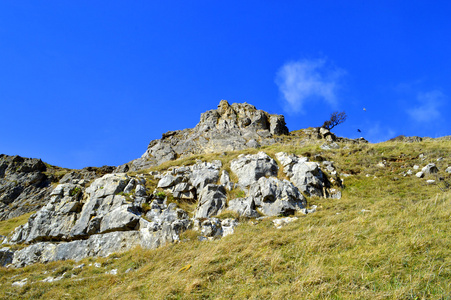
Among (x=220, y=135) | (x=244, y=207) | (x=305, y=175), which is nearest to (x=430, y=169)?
(x=305, y=175)

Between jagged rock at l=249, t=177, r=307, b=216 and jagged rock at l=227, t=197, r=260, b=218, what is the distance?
362 millimetres

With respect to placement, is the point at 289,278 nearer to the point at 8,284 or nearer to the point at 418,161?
the point at 8,284

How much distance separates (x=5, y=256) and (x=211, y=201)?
11627 millimetres

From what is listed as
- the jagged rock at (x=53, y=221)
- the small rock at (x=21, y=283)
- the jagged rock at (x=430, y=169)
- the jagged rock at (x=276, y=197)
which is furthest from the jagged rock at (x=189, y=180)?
the jagged rock at (x=430, y=169)

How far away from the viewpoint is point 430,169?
16.4 meters

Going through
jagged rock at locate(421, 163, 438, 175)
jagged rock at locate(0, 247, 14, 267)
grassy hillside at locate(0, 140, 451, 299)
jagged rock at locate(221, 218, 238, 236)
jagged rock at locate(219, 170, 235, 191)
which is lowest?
jagged rock at locate(0, 247, 14, 267)

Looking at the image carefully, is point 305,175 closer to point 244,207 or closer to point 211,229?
point 244,207

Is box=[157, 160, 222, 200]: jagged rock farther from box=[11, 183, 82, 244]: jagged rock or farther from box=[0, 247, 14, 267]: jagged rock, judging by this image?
box=[0, 247, 14, 267]: jagged rock

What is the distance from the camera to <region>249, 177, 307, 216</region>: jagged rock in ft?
45.0

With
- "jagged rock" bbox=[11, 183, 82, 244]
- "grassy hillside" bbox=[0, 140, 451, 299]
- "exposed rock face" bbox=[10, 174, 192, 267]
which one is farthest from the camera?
"jagged rock" bbox=[11, 183, 82, 244]

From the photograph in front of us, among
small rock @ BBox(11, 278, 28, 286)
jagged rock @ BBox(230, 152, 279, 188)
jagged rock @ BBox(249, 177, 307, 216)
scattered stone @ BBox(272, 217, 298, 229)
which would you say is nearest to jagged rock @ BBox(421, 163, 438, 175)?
jagged rock @ BBox(249, 177, 307, 216)

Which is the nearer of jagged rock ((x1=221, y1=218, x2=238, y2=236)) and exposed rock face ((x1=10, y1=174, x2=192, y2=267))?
jagged rock ((x1=221, y1=218, x2=238, y2=236))

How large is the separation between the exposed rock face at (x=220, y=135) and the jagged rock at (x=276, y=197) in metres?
20.5

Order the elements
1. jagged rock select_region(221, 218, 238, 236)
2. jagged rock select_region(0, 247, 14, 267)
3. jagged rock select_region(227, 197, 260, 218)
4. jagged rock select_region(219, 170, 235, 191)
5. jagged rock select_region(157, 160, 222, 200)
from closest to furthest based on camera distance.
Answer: jagged rock select_region(221, 218, 238, 236) → jagged rock select_region(227, 197, 260, 218) → jagged rock select_region(0, 247, 14, 267) → jagged rock select_region(219, 170, 235, 191) → jagged rock select_region(157, 160, 222, 200)
